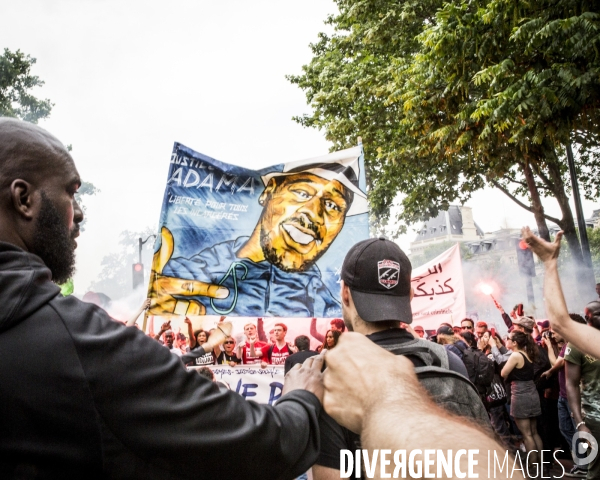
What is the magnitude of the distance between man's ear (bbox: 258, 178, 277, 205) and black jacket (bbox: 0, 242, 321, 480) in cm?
469

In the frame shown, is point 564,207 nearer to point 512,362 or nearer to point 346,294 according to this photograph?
point 512,362

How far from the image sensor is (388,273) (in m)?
2.09

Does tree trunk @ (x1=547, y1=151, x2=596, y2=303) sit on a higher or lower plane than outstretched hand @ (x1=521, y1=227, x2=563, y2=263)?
higher

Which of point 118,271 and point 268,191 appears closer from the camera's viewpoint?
point 268,191

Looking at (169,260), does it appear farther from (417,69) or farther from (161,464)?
(417,69)

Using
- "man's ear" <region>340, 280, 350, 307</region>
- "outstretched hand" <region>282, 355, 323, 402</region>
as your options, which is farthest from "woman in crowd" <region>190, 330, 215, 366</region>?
"outstretched hand" <region>282, 355, 323, 402</region>

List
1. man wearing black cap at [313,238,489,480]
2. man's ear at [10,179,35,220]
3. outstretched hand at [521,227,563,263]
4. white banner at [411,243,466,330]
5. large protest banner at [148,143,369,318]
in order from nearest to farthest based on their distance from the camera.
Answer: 1. man's ear at [10,179,35,220]
2. man wearing black cap at [313,238,489,480]
3. outstretched hand at [521,227,563,263]
4. large protest banner at [148,143,369,318]
5. white banner at [411,243,466,330]

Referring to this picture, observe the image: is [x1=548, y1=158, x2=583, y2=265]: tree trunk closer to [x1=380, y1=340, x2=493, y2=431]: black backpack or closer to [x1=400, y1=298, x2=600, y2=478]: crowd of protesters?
[x1=400, y1=298, x2=600, y2=478]: crowd of protesters

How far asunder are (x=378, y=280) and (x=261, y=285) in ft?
11.6

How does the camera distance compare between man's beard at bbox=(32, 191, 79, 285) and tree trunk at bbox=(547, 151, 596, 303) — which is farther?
tree trunk at bbox=(547, 151, 596, 303)

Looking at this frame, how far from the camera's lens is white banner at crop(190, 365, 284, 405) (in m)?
6.39

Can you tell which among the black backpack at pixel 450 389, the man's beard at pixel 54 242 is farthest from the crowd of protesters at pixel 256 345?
the man's beard at pixel 54 242

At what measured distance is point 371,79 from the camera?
1373 cm

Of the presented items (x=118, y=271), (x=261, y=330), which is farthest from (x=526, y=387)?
(x=118, y=271)
